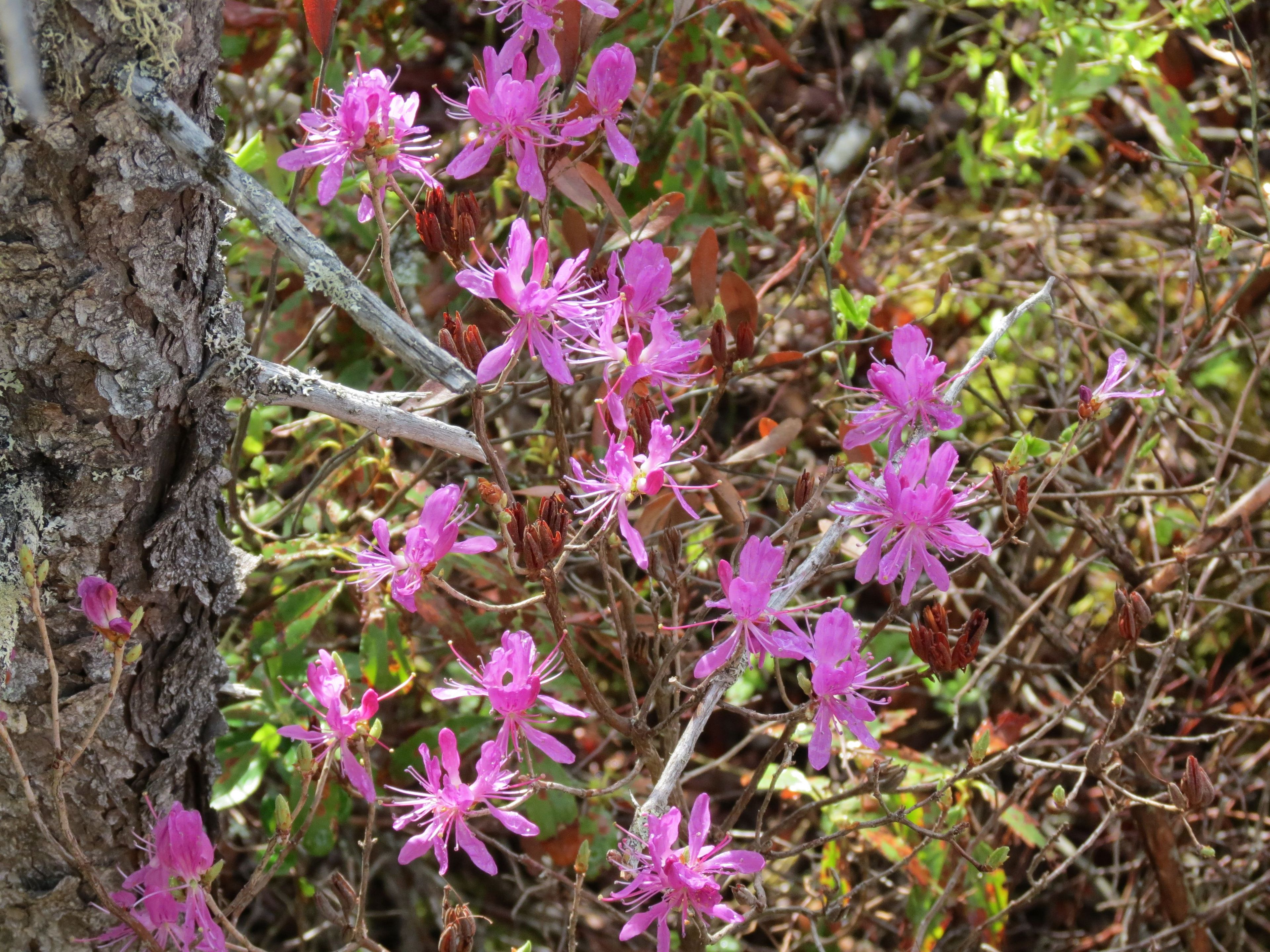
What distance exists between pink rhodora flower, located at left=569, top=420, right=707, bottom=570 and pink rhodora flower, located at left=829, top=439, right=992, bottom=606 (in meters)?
0.16

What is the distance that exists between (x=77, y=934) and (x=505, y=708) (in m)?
0.60

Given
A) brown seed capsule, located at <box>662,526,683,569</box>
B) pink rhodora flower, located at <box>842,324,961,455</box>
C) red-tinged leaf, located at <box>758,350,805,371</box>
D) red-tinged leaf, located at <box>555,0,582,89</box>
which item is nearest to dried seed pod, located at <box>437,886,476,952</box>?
brown seed capsule, located at <box>662,526,683,569</box>

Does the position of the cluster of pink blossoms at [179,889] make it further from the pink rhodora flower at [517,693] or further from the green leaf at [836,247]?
the green leaf at [836,247]

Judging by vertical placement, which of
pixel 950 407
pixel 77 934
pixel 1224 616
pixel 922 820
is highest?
pixel 950 407

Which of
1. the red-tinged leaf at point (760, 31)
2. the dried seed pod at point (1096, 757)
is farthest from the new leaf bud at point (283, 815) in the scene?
the red-tinged leaf at point (760, 31)

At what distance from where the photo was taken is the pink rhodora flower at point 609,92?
108cm

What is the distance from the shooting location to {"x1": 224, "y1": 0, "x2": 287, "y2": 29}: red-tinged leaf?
165cm

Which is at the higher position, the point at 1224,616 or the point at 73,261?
the point at 73,261

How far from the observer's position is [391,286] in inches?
A: 40.7

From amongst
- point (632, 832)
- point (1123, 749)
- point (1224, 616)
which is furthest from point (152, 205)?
point (1224, 616)

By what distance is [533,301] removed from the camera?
981 mm

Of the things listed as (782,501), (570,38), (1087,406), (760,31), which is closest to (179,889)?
(782,501)

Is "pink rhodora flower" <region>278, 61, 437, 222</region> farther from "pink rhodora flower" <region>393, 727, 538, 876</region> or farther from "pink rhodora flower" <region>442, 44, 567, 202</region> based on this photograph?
"pink rhodora flower" <region>393, 727, 538, 876</region>

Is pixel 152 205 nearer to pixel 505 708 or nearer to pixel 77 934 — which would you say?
pixel 505 708
